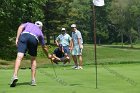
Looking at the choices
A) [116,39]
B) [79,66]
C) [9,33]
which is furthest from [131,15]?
[79,66]

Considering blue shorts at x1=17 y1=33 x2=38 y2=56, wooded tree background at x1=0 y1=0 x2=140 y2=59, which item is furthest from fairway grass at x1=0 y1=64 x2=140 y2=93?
wooded tree background at x1=0 y1=0 x2=140 y2=59

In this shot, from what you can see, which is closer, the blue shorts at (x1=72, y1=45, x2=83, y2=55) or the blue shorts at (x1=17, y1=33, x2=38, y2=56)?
the blue shorts at (x1=17, y1=33, x2=38, y2=56)

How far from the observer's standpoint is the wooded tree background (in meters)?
40.8

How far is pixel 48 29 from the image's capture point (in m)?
69.6

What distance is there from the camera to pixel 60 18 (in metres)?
70.2

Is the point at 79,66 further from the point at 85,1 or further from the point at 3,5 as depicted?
the point at 85,1

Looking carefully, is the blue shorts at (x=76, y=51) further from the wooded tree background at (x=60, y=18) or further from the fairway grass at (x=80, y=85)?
the fairway grass at (x=80, y=85)

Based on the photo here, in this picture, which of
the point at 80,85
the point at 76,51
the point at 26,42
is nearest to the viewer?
the point at 26,42

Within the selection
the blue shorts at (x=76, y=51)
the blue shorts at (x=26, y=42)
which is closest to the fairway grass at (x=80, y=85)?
the blue shorts at (x=26, y=42)

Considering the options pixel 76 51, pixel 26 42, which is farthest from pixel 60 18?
pixel 26 42

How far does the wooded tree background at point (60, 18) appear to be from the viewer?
40781 millimetres

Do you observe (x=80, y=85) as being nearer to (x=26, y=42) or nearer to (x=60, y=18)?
(x=26, y=42)

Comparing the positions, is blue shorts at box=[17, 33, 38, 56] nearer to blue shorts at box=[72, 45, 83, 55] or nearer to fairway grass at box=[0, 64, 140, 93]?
fairway grass at box=[0, 64, 140, 93]

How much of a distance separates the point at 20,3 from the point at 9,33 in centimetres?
457
